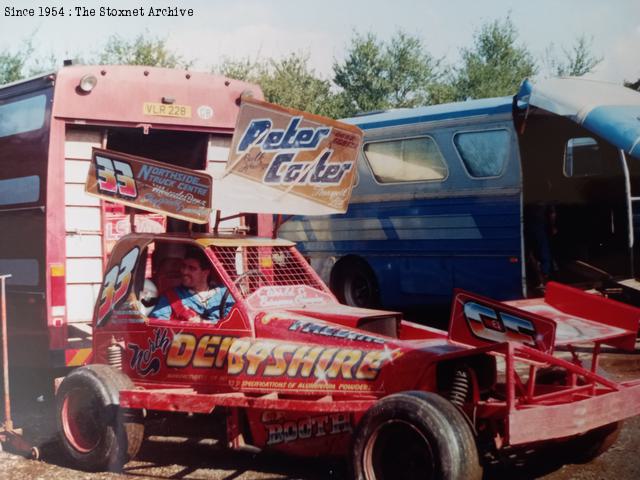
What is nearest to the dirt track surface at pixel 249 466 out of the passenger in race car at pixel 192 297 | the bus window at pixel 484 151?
the passenger in race car at pixel 192 297

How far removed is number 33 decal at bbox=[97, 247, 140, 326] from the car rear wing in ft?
8.58

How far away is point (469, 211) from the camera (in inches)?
458

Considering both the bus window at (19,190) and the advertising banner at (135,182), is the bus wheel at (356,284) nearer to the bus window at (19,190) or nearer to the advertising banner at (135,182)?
the bus window at (19,190)

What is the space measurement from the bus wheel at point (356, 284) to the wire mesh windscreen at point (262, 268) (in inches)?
257

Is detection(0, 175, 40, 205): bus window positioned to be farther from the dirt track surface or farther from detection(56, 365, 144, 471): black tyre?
the dirt track surface

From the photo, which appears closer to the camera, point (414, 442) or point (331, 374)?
point (414, 442)

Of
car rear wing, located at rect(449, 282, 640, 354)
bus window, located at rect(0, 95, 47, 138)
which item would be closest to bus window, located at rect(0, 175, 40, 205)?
bus window, located at rect(0, 95, 47, 138)

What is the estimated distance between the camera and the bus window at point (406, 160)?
12.2 metres

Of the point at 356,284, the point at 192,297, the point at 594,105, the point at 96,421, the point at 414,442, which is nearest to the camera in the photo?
the point at 414,442

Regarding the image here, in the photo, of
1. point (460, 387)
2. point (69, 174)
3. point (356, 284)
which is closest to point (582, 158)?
point (356, 284)

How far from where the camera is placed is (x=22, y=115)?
8.51 m

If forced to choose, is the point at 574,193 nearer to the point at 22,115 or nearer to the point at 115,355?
the point at 22,115

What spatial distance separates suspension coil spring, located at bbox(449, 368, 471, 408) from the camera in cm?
515

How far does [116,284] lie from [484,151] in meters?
6.41
